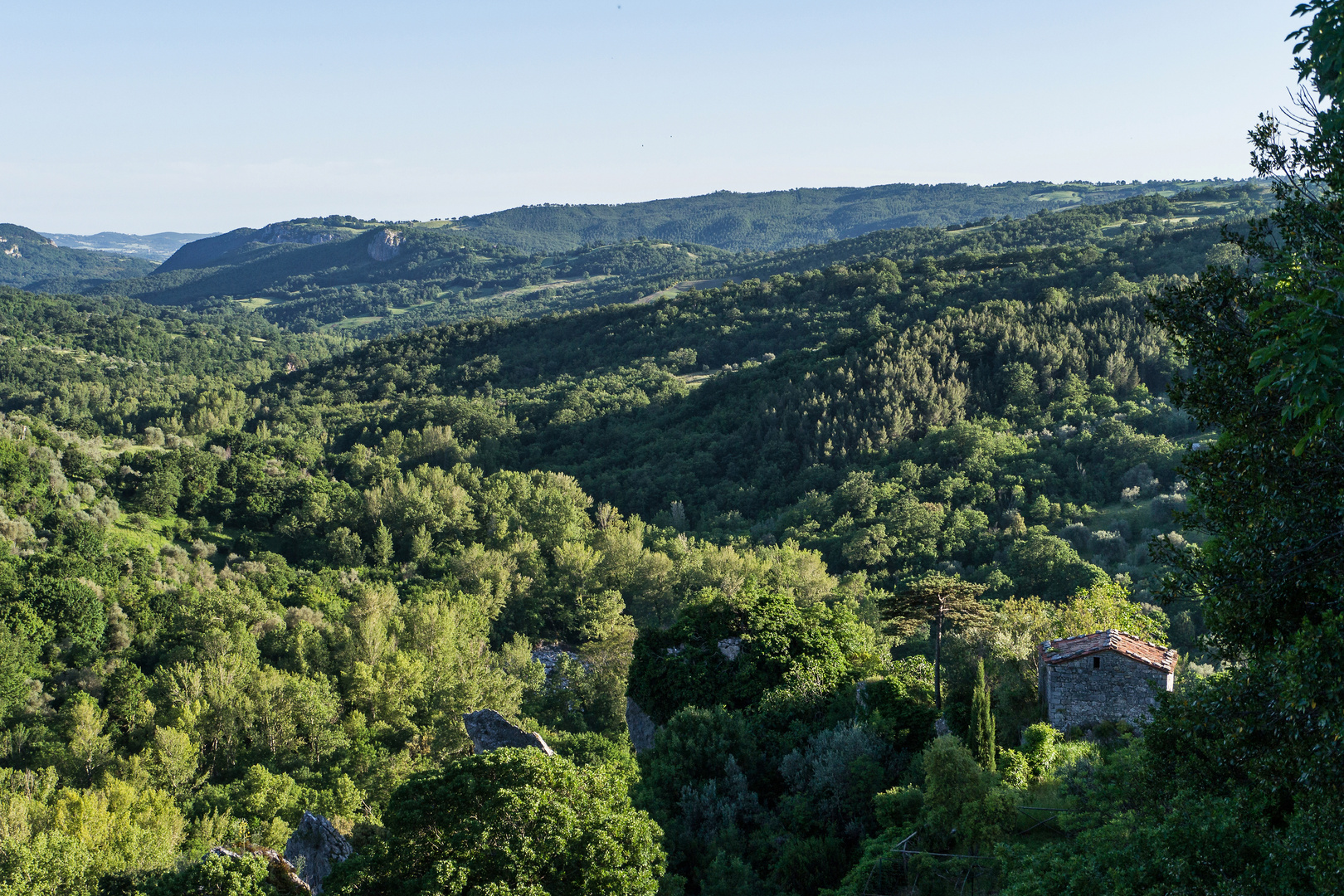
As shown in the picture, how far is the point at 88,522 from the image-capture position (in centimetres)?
5053

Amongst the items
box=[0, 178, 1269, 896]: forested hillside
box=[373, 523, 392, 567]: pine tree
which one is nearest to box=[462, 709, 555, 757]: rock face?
box=[0, 178, 1269, 896]: forested hillside

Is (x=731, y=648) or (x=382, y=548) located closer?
(x=731, y=648)

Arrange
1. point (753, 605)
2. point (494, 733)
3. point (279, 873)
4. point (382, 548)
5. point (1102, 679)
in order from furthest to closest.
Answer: point (382, 548) → point (753, 605) → point (494, 733) → point (1102, 679) → point (279, 873)

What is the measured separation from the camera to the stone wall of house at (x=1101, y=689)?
2052 centimetres

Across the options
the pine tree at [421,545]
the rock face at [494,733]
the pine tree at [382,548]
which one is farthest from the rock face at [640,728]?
the pine tree at [382,548]

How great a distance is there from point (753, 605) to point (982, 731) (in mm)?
12002

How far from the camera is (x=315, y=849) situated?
61.1 feet

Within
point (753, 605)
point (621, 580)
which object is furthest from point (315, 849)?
point (621, 580)

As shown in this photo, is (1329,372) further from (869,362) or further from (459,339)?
(459,339)

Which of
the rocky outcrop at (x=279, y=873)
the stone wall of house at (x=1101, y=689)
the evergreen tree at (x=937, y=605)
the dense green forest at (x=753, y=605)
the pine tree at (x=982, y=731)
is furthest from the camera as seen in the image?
the evergreen tree at (x=937, y=605)

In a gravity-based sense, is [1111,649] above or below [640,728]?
above

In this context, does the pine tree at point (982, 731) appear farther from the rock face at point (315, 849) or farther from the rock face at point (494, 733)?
the rock face at point (315, 849)

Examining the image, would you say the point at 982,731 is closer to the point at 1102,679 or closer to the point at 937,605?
the point at 1102,679

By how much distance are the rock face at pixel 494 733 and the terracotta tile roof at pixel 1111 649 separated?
12638 mm
